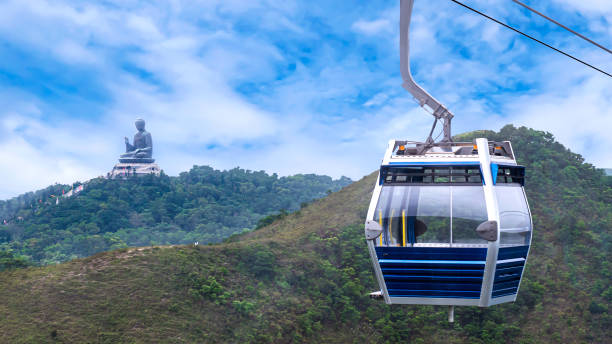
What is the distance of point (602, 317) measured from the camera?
3138 cm

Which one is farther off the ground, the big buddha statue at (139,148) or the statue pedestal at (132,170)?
the big buddha statue at (139,148)

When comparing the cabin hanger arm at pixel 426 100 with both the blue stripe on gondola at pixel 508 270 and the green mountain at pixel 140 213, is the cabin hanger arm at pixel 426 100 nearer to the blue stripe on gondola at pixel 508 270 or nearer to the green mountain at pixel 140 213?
the blue stripe on gondola at pixel 508 270

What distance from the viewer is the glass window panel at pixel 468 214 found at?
28.8ft

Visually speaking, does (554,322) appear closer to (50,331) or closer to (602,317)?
(602,317)

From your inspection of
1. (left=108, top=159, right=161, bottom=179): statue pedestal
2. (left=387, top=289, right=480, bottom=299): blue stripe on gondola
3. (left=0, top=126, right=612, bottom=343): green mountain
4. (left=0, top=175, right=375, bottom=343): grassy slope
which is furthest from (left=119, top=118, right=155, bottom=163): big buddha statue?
(left=387, top=289, right=480, bottom=299): blue stripe on gondola

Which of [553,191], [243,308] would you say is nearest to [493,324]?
[243,308]

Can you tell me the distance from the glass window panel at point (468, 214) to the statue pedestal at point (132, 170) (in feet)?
318

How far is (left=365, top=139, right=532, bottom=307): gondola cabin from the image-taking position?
885 centimetres

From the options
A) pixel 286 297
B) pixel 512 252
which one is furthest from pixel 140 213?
pixel 512 252

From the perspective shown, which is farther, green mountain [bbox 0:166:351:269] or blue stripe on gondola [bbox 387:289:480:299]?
green mountain [bbox 0:166:351:269]

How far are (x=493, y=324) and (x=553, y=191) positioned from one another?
62.2ft

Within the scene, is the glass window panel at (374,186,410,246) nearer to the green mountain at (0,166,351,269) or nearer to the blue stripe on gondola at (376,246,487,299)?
the blue stripe on gondola at (376,246,487,299)

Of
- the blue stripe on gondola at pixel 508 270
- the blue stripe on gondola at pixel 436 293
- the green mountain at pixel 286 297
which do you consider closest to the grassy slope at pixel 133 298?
the green mountain at pixel 286 297

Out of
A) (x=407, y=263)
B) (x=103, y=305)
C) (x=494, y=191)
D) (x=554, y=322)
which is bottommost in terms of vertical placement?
(x=554, y=322)
